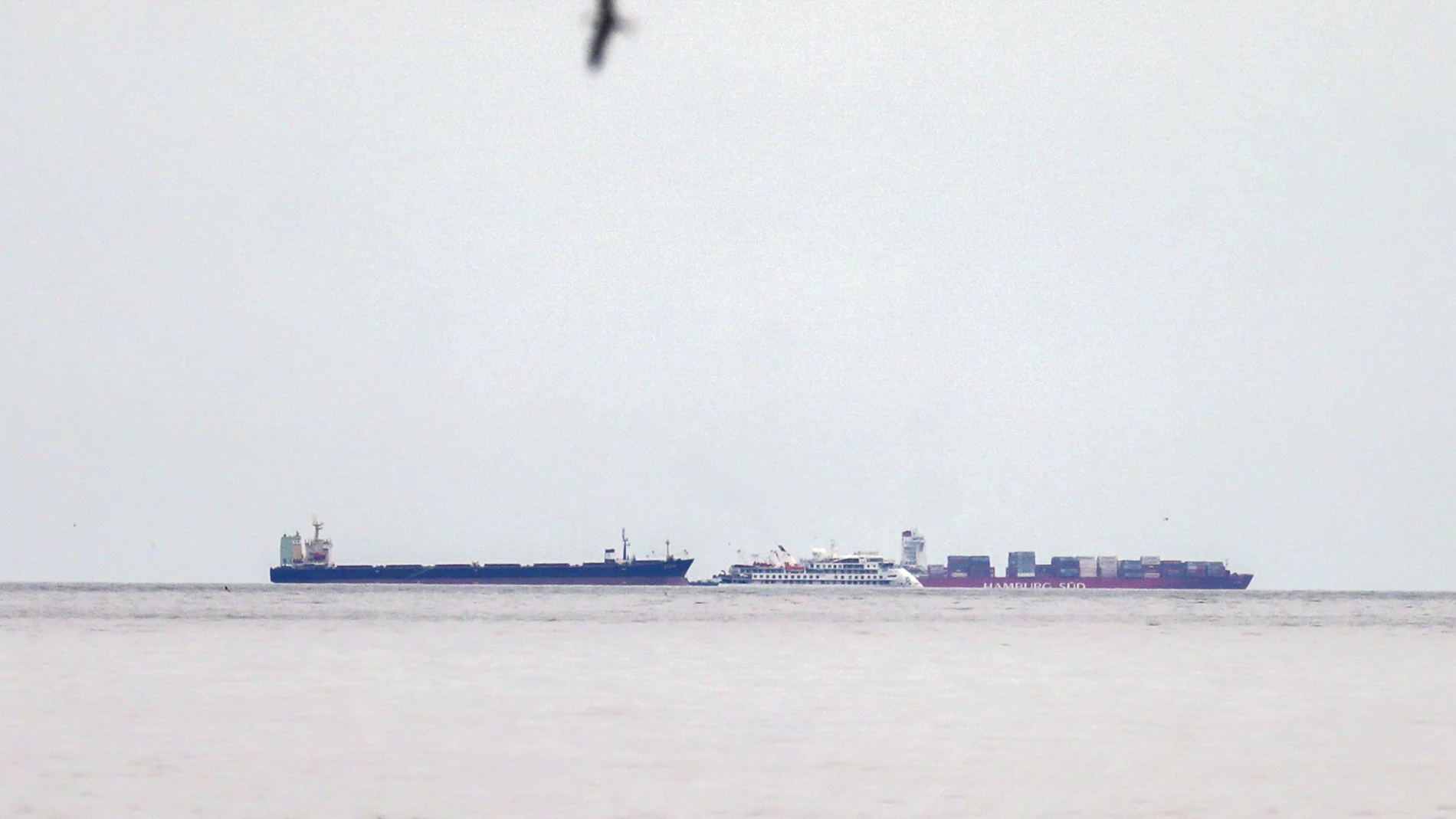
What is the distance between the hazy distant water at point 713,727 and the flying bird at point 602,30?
17.2m

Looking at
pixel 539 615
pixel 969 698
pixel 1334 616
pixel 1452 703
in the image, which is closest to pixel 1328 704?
pixel 1452 703

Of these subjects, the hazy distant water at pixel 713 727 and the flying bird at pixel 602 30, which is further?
the hazy distant water at pixel 713 727

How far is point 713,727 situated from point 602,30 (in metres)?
28.1

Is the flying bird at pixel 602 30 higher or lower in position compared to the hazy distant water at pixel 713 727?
higher

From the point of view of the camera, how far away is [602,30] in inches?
300

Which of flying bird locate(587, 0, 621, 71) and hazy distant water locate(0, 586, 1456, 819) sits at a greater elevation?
flying bird locate(587, 0, 621, 71)

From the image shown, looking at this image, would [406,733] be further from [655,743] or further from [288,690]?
[288,690]

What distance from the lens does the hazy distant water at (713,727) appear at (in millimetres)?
25156

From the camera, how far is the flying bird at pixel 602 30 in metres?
7.56

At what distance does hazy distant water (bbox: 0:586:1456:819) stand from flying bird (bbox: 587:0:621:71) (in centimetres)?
1721

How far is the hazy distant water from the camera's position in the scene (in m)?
25.2

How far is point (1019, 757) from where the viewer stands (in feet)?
99.2

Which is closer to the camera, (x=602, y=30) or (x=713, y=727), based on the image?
(x=602, y=30)

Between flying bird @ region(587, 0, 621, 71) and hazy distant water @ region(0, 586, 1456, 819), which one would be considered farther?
hazy distant water @ region(0, 586, 1456, 819)
